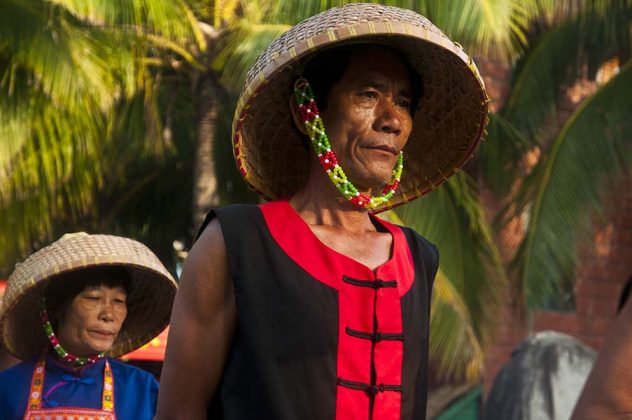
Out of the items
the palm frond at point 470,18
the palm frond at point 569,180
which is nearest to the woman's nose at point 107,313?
the palm frond at point 470,18

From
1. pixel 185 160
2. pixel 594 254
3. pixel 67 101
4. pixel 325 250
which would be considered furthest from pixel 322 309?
pixel 594 254

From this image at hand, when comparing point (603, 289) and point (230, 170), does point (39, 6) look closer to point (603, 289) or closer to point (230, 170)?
point (230, 170)

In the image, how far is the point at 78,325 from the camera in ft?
17.6

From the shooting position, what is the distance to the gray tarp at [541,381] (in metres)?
9.04

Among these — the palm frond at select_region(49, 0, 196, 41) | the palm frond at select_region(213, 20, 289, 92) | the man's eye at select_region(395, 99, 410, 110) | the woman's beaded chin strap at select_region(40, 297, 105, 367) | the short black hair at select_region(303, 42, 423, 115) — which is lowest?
the woman's beaded chin strap at select_region(40, 297, 105, 367)

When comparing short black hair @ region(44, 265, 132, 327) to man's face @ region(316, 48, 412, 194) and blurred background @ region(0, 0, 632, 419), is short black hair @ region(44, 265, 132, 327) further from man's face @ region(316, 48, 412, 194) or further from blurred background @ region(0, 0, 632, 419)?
blurred background @ region(0, 0, 632, 419)

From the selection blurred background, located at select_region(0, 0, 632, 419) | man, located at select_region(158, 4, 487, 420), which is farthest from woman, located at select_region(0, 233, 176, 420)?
blurred background, located at select_region(0, 0, 632, 419)

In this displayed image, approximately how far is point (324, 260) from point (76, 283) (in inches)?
94.6

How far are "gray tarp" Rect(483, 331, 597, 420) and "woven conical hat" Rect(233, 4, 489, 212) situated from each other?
545 centimetres

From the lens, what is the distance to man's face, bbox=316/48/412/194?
10.9 feet

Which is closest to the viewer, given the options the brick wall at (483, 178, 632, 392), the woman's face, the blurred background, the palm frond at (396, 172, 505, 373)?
the woman's face

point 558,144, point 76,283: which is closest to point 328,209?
point 76,283

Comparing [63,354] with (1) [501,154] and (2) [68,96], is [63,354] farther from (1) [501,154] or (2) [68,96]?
(1) [501,154]

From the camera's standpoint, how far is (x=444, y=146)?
12.3ft
